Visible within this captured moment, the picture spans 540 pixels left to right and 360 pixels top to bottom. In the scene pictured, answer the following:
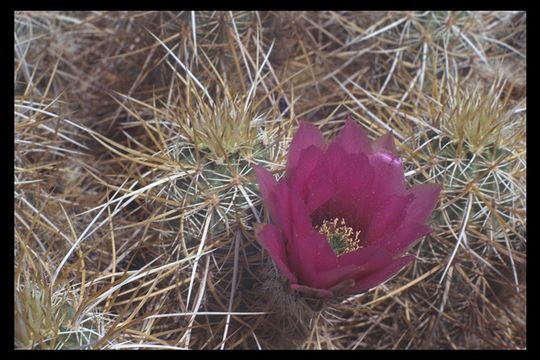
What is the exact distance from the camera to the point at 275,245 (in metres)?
1.20

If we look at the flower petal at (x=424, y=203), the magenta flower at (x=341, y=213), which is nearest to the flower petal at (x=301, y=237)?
Answer: the magenta flower at (x=341, y=213)

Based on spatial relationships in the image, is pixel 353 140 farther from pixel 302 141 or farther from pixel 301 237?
pixel 301 237

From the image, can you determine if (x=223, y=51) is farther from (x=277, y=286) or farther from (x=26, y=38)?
(x=277, y=286)

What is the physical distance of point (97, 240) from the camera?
1.58 meters

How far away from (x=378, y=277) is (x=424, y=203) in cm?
20

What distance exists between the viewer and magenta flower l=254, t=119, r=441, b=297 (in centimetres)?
119

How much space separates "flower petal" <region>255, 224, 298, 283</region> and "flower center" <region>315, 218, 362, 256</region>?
0.15 m

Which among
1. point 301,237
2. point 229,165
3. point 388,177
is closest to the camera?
point 301,237

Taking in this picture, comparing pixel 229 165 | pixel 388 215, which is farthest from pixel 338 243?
pixel 229 165

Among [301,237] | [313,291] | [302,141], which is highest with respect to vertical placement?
[302,141]

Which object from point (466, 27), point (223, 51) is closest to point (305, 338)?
point (223, 51)

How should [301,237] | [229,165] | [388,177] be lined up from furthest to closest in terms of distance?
1. [229,165]
2. [388,177]
3. [301,237]

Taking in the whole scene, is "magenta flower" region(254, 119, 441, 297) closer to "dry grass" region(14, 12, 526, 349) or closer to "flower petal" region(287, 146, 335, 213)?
"flower petal" region(287, 146, 335, 213)

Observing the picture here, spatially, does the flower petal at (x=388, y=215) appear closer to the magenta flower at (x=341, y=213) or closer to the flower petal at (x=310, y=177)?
the magenta flower at (x=341, y=213)
